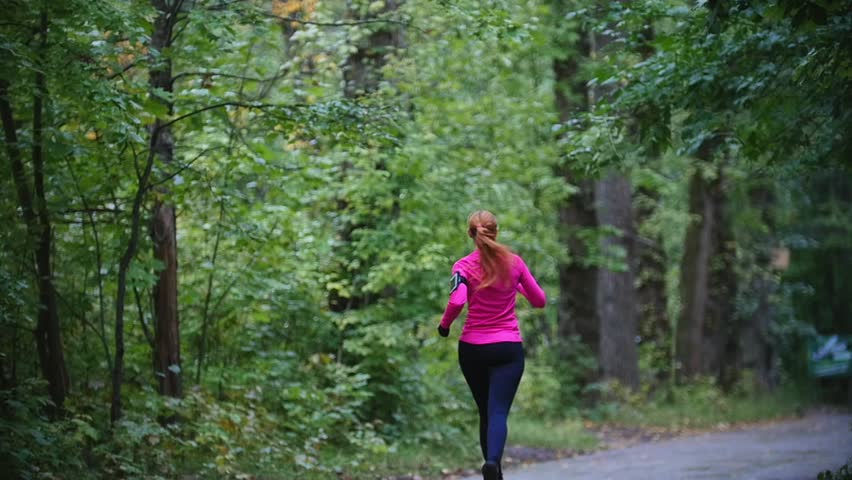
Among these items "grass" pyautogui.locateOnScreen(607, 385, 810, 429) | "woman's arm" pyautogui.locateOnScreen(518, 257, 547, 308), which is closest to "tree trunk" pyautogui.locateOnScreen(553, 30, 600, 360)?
"grass" pyautogui.locateOnScreen(607, 385, 810, 429)

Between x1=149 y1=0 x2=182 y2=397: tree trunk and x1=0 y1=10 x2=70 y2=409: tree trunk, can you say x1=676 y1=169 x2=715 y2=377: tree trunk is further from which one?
x1=0 y1=10 x2=70 y2=409: tree trunk

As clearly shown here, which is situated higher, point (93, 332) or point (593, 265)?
point (593, 265)

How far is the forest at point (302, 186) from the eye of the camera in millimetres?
8516

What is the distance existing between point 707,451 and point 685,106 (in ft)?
20.2

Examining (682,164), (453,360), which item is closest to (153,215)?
(453,360)

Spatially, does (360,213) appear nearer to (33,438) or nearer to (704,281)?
(33,438)

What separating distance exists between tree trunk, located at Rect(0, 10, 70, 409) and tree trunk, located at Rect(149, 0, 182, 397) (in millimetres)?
1030

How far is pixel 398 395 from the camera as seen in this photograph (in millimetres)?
13094

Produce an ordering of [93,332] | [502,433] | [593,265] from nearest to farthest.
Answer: [502,433]
[93,332]
[593,265]

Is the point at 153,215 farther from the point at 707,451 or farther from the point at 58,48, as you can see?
the point at 707,451

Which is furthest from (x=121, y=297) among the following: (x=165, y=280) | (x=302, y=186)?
(x=302, y=186)

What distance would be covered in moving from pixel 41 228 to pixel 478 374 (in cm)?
415

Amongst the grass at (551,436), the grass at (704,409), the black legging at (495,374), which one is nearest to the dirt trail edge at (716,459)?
the grass at (551,436)

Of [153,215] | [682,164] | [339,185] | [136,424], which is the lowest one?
[136,424]
